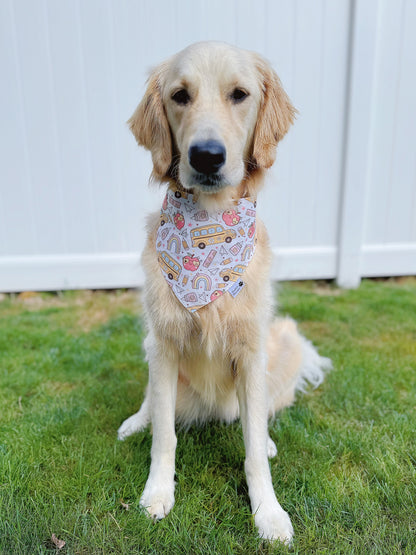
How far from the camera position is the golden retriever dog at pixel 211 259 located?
1545 mm

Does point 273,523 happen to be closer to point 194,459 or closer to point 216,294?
point 194,459

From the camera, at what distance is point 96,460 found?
185 cm

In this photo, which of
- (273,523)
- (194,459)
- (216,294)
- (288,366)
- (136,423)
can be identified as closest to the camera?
(273,523)

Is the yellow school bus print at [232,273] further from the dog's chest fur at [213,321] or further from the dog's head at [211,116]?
the dog's head at [211,116]

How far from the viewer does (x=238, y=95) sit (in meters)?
1.57

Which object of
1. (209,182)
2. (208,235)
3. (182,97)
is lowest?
(208,235)

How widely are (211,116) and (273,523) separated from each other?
4.58ft

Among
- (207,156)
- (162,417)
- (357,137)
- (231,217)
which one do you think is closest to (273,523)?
(162,417)

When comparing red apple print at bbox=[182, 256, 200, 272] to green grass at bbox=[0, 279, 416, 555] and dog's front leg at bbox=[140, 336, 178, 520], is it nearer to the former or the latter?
dog's front leg at bbox=[140, 336, 178, 520]

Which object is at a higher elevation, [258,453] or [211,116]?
[211,116]

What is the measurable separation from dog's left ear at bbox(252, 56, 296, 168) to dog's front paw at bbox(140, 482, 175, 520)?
1275 millimetres

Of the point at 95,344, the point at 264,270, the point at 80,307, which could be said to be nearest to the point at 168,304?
the point at 264,270

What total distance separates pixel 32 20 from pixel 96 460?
339 centimetres

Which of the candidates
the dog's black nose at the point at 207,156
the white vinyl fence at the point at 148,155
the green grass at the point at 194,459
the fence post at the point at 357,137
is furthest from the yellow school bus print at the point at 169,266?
the fence post at the point at 357,137
